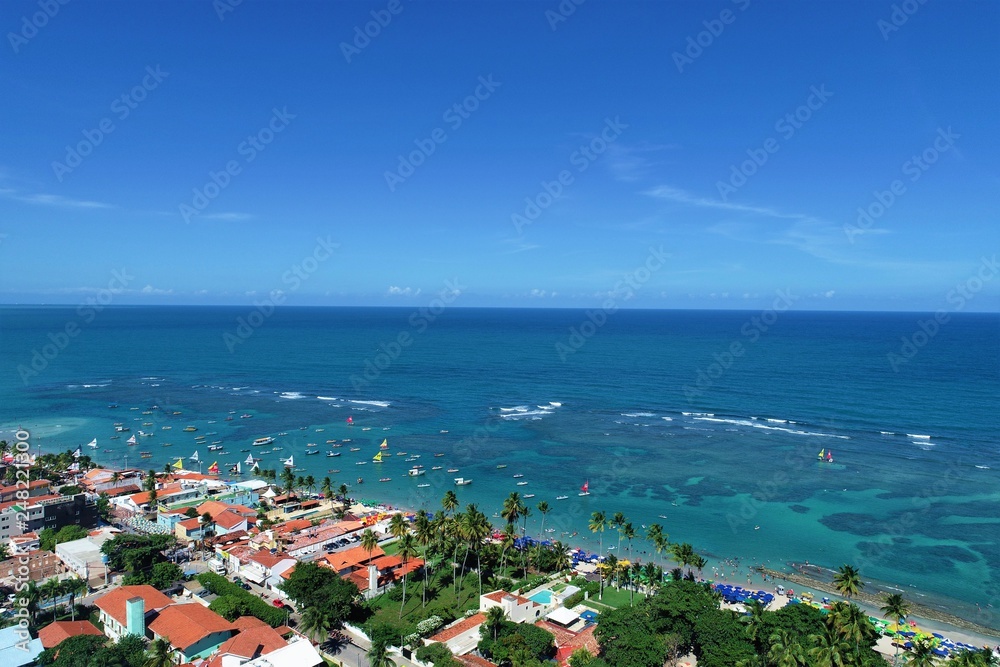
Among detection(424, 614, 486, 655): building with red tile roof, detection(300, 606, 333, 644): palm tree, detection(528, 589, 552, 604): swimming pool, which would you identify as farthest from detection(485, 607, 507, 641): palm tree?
detection(300, 606, 333, 644): palm tree

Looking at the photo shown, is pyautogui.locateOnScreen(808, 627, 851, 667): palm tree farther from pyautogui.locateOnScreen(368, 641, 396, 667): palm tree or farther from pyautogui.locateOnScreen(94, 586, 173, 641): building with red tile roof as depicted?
pyautogui.locateOnScreen(94, 586, 173, 641): building with red tile roof

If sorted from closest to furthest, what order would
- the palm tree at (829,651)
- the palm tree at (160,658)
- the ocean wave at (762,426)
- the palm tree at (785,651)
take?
the palm tree at (785,651) < the palm tree at (829,651) < the palm tree at (160,658) < the ocean wave at (762,426)

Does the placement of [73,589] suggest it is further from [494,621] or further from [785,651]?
[785,651]

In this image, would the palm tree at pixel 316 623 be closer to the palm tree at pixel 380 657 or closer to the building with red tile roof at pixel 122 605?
the palm tree at pixel 380 657

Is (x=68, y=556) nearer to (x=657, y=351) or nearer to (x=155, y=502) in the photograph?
(x=155, y=502)

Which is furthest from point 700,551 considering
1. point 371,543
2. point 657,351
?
point 657,351

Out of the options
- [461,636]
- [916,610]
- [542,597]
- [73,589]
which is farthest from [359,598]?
[916,610]

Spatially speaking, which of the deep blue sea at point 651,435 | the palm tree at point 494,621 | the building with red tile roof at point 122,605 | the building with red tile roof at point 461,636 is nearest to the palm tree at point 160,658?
the building with red tile roof at point 122,605
